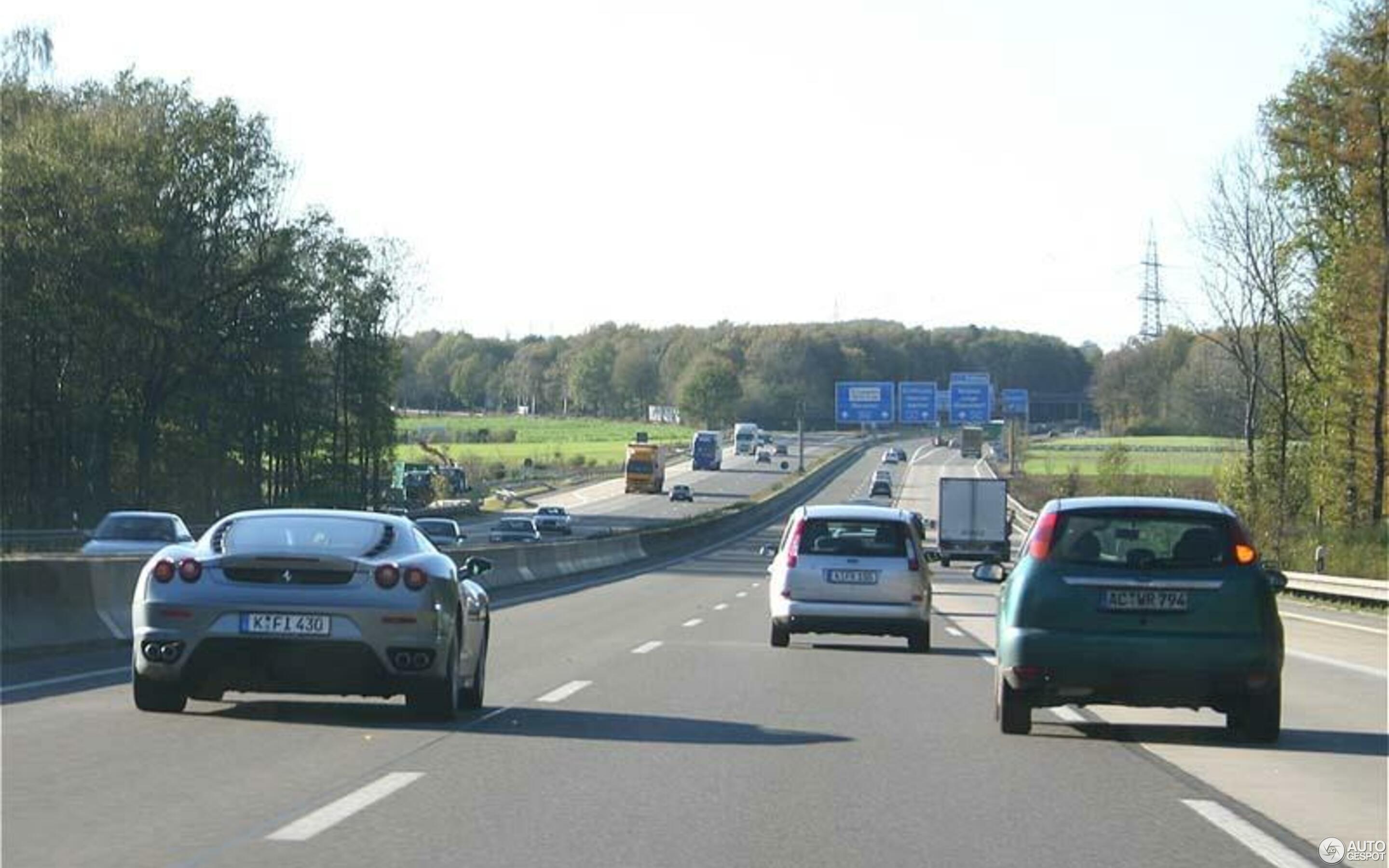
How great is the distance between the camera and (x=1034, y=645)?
13.1m

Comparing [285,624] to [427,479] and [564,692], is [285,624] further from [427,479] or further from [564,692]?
[427,479]

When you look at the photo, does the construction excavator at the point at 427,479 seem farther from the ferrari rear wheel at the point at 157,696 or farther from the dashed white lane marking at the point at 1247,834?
the dashed white lane marking at the point at 1247,834

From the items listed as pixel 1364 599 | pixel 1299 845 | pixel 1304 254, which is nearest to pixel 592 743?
pixel 1299 845

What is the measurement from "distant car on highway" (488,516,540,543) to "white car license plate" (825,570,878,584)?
5176 cm

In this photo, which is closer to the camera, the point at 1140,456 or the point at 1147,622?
the point at 1147,622

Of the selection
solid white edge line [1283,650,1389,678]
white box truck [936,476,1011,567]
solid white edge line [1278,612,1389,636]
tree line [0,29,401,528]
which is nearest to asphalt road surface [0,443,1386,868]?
solid white edge line [1283,650,1389,678]

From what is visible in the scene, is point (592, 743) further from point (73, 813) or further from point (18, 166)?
point (18, 166)

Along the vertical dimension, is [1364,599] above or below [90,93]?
below

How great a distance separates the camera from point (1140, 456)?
5694 inches

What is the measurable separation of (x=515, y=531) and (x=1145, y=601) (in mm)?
64849

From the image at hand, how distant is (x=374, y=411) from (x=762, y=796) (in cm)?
9961

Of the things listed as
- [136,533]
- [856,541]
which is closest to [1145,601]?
[856,541]

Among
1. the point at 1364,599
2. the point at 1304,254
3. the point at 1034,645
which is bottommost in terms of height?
the point at 1364,599

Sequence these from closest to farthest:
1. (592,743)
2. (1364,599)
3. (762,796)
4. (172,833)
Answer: (172,833) → (762,796) → (592,743) → (1364,599)
